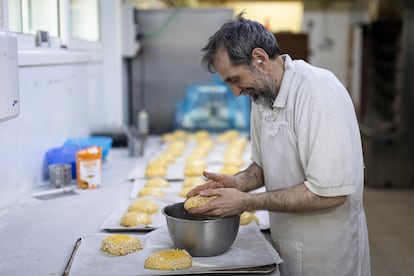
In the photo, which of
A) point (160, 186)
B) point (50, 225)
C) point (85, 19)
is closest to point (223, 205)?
point (50, 225)

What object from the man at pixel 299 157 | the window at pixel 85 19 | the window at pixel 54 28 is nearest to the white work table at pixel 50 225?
the man at pixel 299 157

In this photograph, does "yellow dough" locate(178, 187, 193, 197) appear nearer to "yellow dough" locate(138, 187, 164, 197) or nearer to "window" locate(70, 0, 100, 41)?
"yellow dough" locate(138, 187, 164, 197)

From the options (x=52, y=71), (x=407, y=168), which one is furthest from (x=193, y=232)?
(x=407, y=168)

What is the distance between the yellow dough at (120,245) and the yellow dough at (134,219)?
0.20 metres

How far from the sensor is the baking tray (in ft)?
4.45

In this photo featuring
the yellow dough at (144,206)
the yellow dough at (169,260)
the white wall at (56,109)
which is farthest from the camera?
the white wall at (56,109)

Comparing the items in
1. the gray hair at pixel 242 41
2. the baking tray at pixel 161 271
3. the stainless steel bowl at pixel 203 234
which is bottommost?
the baking tray at pixel 161 271

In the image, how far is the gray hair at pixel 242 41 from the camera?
Result: 1.51 m

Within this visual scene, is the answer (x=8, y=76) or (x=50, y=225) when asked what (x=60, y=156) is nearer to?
(x=50, y=225)

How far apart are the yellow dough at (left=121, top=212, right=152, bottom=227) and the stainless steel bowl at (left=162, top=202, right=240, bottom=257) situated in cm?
31

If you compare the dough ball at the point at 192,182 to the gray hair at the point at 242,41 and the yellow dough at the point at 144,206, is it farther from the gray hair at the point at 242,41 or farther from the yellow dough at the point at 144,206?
the gray hair at the point at 242,41

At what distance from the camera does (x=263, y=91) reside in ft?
5.20

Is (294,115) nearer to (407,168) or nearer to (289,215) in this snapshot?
(289,215)

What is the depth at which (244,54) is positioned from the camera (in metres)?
1.51
